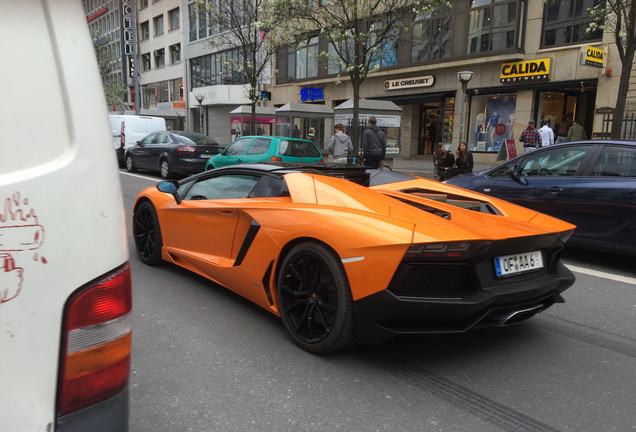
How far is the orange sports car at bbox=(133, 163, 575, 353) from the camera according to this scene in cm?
281

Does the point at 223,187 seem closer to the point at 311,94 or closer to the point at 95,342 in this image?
the point at 95,342

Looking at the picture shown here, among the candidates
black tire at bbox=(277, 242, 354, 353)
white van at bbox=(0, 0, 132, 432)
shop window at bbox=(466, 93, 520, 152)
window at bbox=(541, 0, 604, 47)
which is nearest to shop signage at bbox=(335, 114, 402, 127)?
shop window at bbox=(466, 93, 520, 152)

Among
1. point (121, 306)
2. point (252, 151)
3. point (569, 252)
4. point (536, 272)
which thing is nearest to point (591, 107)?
point (252, 151)

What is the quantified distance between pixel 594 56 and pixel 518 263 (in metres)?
17.1

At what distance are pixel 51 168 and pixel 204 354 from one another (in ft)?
7.34

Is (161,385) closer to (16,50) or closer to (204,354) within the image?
(204,354)

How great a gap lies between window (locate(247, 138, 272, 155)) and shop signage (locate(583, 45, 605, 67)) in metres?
11.4

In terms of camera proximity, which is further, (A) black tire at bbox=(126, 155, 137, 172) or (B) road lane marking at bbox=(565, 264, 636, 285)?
(A) black tire at bbox=(126, 155, 137, 172)

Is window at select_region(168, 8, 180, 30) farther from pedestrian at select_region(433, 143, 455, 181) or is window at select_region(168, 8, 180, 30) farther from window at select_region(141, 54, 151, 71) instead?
pedestrian at select_region(433, 143, 455, 181)

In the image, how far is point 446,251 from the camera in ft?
9.14

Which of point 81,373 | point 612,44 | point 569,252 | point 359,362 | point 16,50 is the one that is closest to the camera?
point 16,50

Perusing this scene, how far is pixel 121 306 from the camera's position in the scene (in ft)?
4.80

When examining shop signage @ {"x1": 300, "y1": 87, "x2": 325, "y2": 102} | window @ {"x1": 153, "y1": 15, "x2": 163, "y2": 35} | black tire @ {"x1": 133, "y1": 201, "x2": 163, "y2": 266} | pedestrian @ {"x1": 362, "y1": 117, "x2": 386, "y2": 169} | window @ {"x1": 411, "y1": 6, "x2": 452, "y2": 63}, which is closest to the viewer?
black tire @ {"x1": 133, "y1": 201, "x2": 163, "y2": 266}

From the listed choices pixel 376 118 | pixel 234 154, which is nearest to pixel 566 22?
pixel 376 118
